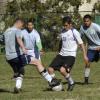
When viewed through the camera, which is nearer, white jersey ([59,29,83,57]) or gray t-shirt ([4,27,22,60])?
gray t-shirt ([4,27,22,60])

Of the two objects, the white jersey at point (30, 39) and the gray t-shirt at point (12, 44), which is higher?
the gray t-shirt at point (12, 44)

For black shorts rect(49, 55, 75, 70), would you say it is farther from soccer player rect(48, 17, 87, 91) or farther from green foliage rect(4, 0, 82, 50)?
green foliage rect(4, 0, 82, 50)

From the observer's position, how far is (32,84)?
50.2 ft

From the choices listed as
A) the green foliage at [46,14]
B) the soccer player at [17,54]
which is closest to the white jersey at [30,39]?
the soccer player at [17,54]

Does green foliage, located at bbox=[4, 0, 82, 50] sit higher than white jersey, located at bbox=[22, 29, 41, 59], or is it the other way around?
white jersey, located at bbox=[22, 29, 41, 59]

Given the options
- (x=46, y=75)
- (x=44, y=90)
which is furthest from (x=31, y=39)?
(x=46, y=75)

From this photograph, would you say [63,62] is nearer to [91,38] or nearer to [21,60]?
[21,60]

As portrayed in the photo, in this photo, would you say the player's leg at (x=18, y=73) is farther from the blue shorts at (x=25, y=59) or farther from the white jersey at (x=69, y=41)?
the white jersey at (x=69, y=41)

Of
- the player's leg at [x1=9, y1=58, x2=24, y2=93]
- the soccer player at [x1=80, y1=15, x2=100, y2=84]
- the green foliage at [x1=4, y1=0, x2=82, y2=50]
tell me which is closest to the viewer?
the player's leg at [x1=9, y1=58, x2=24, y2=93]

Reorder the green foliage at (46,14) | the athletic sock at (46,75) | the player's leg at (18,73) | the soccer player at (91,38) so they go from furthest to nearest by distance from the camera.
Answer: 1. the green foliage at (46,14)
2. the soccer player at (91,38)
3. the athletic sock at (46,75)
4. the player's leg at (18,73)

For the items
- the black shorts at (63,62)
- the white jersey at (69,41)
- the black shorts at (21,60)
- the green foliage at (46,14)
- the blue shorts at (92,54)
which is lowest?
the green foliage at (46,14)

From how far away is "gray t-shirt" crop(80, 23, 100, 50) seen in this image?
15.5m

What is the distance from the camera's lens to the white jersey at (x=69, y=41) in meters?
13.8

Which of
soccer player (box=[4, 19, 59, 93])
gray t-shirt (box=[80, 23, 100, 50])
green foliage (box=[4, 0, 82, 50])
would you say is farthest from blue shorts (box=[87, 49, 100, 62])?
green foliage (box=[4, 0, 82, 50])
